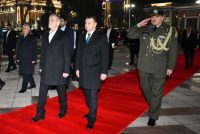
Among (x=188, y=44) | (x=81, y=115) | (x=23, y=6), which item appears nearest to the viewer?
(x=81, y=115)

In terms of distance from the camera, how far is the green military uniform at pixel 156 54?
5.76 m

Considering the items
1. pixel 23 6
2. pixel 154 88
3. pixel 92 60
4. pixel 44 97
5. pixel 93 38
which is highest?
pixel 23 6

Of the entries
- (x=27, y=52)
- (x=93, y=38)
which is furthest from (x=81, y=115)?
(x=27, y=52)

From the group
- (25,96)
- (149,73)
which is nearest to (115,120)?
(149,73)

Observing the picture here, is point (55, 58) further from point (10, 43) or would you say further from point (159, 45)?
point (10, 43)

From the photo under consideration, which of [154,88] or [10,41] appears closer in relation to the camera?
[154,88]

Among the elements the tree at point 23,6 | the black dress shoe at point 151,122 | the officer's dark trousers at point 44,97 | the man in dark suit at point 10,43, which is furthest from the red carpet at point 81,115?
the tree at point 23,6

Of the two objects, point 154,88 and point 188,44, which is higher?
point 188,44

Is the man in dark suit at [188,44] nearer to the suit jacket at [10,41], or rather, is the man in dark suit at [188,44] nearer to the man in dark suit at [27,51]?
the suit jacket at [10,41]

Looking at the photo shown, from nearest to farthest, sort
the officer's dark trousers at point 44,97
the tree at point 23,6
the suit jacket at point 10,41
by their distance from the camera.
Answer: the officer's dark trousers at point 44,97 → the suit jacket at point 10,41 → the tree at point 23,6

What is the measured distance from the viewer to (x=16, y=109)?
23.5ft

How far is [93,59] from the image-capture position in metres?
5.62

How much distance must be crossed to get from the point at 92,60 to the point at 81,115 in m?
1.48

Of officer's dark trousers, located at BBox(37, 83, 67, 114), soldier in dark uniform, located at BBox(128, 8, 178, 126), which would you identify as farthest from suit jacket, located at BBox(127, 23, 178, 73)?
officer's dark trousers, located at BBox(37, 83, 67, 114)
